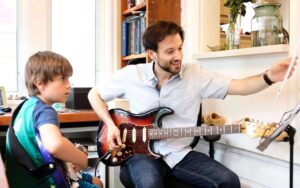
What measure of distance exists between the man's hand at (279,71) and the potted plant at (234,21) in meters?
0.47

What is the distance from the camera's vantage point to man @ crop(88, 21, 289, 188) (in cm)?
167

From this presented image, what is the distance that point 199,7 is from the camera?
2.11 metres

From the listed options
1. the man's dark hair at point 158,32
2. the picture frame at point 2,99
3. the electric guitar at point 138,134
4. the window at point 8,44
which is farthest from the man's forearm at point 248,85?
the window at point 8,44

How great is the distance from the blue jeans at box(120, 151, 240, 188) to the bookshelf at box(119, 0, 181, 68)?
0.89m

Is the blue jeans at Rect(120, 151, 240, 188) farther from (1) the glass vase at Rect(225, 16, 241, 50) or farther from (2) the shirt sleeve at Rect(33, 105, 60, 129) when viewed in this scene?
(1) the glass vase at Rect(225, 16, 241, 50)

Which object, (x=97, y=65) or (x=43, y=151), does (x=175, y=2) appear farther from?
(x=43, y=151)

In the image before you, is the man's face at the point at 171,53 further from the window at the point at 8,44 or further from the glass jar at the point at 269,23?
the window at the point at 8,44

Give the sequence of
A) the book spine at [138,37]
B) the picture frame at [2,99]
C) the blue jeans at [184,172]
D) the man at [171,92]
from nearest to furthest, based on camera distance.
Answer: the blue jeans at [184,172], the man at [171,92], the picture frame at [2,99], the book spine at [138,37]

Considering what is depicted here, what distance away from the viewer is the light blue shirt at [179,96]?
1786 millimetres

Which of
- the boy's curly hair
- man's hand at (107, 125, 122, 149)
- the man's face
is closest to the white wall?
the man's face

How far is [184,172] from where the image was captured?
1678mm

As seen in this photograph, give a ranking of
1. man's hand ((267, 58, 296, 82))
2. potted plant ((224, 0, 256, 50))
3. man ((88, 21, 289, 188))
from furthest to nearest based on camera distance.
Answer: potted plant ((224, 0, 256, 50))
man ((88, 21, 289, 188))
man's hand ((267, 58, 296, 82))

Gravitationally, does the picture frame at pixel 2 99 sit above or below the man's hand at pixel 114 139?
above

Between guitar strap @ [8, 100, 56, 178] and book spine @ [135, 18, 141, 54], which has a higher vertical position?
book spine @ [135, 18, 141, 54]
